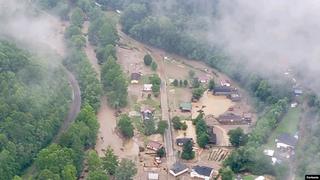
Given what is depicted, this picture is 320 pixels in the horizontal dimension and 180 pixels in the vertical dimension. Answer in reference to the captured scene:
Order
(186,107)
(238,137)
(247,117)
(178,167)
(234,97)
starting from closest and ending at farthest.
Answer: (178,167), (238,137), (247,117), (186,107), (234,97)

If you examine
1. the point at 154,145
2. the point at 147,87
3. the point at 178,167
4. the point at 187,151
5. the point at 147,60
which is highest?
the point at 147,60

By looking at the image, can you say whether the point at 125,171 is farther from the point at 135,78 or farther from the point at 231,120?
the point at 135,78

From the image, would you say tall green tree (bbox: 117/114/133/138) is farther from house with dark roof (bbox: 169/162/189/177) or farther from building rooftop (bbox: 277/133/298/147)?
building rooftop (bbox: 277/133/298/147)

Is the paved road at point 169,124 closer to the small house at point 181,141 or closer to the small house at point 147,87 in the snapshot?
the small house at point 181,141

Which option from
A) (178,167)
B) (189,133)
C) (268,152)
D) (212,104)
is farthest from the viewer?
(212,104)

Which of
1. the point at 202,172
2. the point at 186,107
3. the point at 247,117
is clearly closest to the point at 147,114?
the point at 186,107

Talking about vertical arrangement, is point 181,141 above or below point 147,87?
below

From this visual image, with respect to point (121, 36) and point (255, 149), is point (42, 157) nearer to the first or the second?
point (255, 149)
